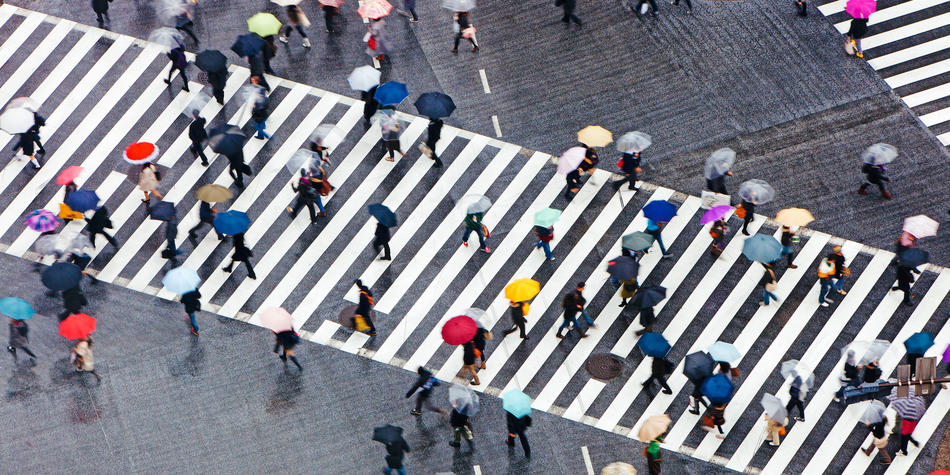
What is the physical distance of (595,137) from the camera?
31.6 m

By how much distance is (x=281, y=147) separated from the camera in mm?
33562

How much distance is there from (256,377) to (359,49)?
32.8 feet

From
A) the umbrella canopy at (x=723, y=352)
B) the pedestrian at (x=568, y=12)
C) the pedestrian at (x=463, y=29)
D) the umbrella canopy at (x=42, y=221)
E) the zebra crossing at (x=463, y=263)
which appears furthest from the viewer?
the pedestrian at (x=568, y=12)

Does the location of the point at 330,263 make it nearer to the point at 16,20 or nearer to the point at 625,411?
the point at 625,411

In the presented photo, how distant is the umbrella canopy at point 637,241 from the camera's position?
2973 centimetres

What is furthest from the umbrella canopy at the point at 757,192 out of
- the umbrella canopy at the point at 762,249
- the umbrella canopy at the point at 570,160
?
the umbrella canopy at the point at 570,160

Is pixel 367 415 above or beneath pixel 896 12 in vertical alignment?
beneath

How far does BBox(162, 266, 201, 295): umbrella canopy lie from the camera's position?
29.1 meters

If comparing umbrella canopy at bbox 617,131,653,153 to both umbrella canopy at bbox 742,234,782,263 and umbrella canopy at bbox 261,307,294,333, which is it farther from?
umbrella canopy at bbox 261,307,294,333

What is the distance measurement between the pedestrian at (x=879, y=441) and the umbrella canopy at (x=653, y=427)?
4467mm

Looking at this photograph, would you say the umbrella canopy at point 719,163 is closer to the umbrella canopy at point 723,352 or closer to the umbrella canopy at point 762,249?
the umbrella canopy at point 762,249

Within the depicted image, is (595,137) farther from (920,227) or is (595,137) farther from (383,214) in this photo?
(920,227)

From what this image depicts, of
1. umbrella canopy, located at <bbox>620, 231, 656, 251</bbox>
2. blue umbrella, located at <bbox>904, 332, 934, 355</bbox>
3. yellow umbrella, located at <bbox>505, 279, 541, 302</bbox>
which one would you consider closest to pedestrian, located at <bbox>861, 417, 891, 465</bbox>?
blue umbrella, located at <bbox>904, 332, 934, 355</bbox>

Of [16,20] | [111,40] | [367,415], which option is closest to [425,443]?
[367,415]
